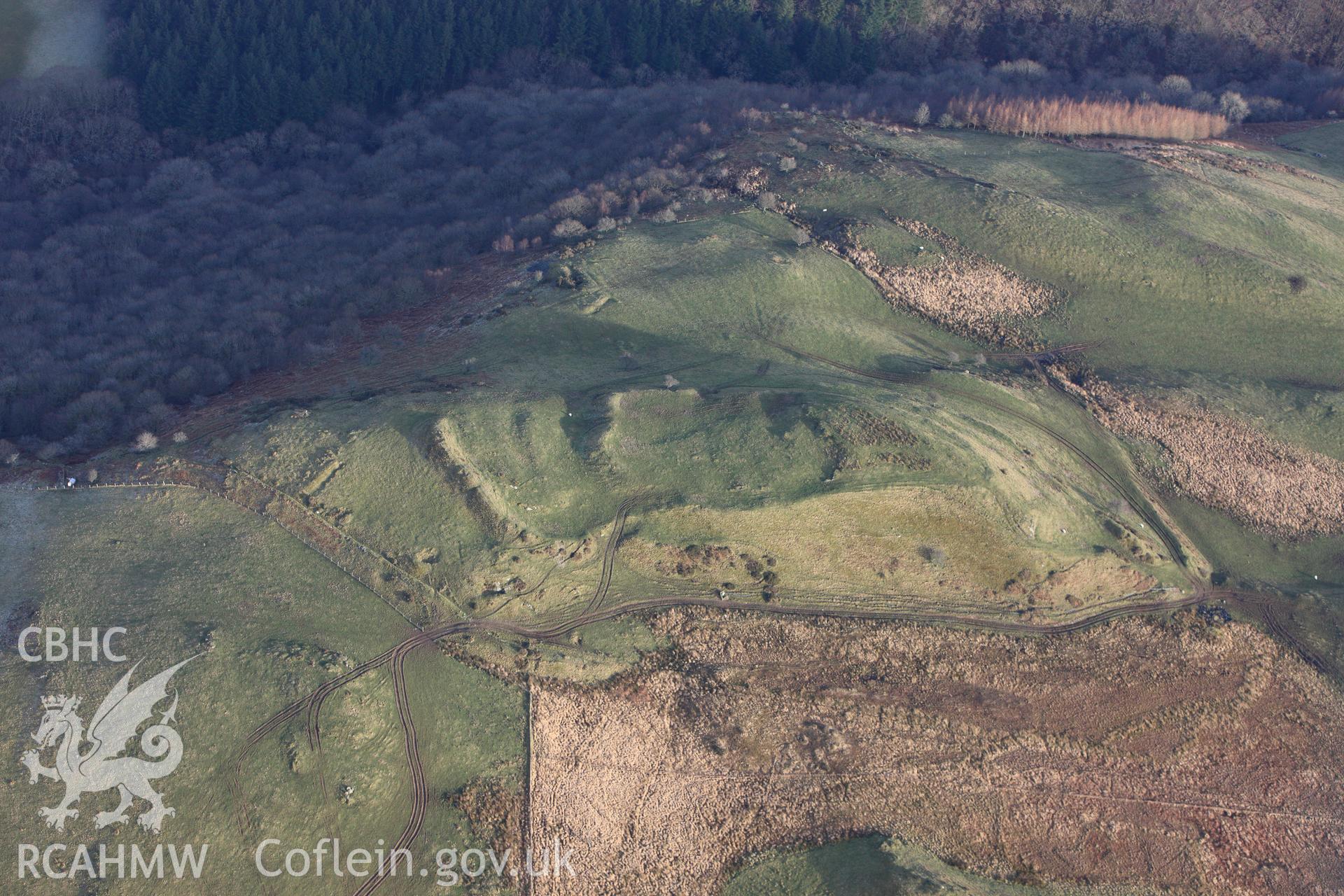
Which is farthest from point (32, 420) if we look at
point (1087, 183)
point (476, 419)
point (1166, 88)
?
point (1166, 88)

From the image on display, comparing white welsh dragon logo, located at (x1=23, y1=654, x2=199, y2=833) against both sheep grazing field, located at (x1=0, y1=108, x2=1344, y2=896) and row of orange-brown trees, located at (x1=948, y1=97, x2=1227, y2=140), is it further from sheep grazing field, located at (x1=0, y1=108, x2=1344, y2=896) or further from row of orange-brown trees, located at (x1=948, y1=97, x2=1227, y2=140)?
row of orange-brown trees, located at (x1=948, y1=97, x2=1227, y2=140)

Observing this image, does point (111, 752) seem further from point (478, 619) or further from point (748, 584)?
point (748, 584)

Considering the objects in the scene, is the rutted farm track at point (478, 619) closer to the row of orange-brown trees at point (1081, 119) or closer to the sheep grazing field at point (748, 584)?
the sheep grazing field at point (748, 584)

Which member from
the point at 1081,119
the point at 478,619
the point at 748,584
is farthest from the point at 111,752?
the point at 1081,119

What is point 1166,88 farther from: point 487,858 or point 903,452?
point 487,858

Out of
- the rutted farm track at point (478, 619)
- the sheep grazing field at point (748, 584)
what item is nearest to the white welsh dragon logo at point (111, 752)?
the sheep grazing field at point (748, 584)

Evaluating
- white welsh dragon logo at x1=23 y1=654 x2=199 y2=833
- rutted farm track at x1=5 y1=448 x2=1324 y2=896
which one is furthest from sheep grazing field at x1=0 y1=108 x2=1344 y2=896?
white welsh dragon logo at x1=23 y1=654 x2=199 y2=833
